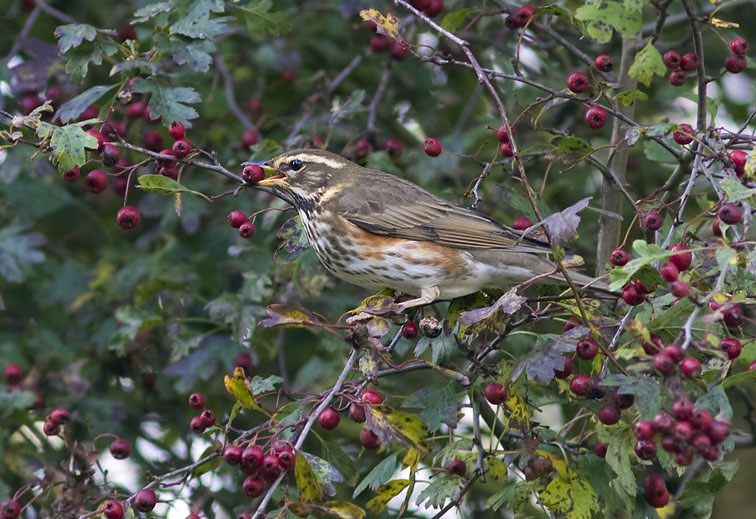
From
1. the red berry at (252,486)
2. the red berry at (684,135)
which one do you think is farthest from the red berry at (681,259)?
the red berry at (252,486)

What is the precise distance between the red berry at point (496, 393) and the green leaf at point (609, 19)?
1317 millimetres

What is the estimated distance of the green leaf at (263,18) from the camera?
4.46 meters

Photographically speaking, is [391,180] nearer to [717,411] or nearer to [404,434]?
[404,434]

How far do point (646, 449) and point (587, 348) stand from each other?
1.26 ft

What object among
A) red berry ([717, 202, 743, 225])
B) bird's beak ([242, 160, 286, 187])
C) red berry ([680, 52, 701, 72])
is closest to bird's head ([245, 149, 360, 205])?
bird's beak ([242, 160, 286, 187])

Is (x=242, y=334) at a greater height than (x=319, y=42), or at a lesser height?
lesser

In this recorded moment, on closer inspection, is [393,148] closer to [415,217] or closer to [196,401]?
[415,217]

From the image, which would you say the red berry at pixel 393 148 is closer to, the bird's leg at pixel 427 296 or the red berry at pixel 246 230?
the bird's leg at pixel 427 296

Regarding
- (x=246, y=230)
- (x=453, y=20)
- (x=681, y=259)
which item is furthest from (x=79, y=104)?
(x=681, y=259)

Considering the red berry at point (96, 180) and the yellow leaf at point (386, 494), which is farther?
the red berry at point (96, 180)

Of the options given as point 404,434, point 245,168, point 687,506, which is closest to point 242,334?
point 245,168

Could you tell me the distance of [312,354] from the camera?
5.66 m

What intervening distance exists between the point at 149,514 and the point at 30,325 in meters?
2.64

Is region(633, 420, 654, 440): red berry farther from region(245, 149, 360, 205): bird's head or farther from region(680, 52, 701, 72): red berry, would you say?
region(245, 149, 360, 205): bird's head
